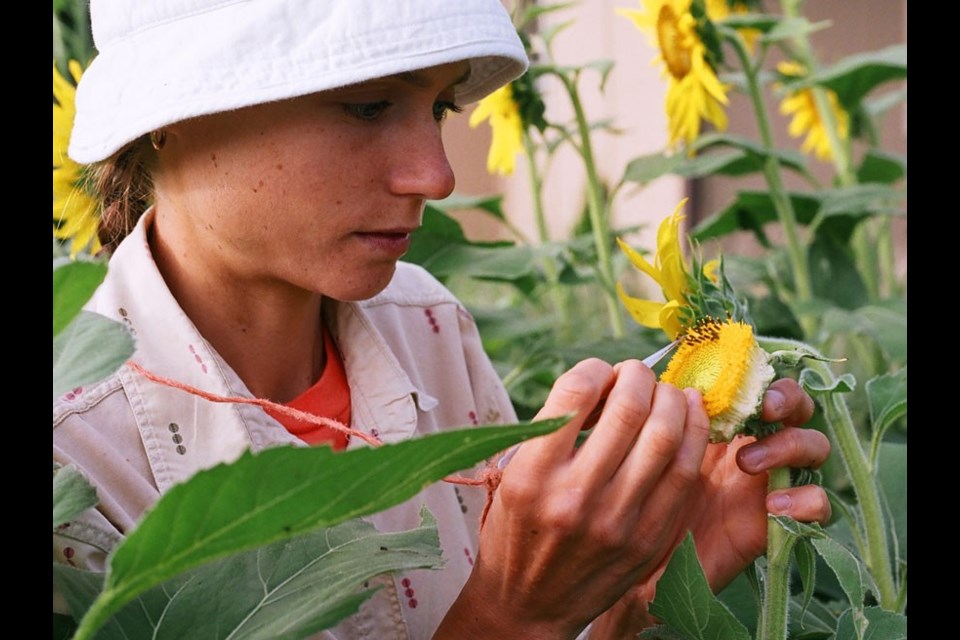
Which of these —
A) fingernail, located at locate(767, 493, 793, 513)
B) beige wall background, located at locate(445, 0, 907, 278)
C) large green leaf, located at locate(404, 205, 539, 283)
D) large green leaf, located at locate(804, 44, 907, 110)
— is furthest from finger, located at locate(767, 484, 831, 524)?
beige wall background, located at locate(445, 0, 907, 278)

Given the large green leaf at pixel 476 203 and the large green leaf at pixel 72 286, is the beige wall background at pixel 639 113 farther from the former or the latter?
the large green leaf at pixel 72 286

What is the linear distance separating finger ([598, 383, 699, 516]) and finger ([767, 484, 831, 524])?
0.30 feet

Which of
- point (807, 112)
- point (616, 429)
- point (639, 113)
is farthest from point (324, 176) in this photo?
point (639, 113)

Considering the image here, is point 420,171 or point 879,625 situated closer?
point 879,625

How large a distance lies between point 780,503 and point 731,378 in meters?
0.09

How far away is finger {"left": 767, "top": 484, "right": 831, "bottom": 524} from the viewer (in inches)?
28.0

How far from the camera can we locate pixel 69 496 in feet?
1.60

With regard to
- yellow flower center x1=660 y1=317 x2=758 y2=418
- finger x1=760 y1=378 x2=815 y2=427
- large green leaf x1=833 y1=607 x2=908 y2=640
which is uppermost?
yellow flower center x1=660 y1=317 x2=758 y2=418

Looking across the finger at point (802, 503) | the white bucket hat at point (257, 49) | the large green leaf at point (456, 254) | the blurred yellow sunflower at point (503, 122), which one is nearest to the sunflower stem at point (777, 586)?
the finger at point (802, 503)

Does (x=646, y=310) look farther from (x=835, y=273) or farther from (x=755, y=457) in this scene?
(x=835, y=273)

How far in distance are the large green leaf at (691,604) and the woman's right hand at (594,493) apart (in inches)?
2.1

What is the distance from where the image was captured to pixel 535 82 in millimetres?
1443

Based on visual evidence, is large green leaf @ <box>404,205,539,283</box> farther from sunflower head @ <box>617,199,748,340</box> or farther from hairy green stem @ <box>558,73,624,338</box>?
sunflower head @ <box>617,199,748,340</box>
